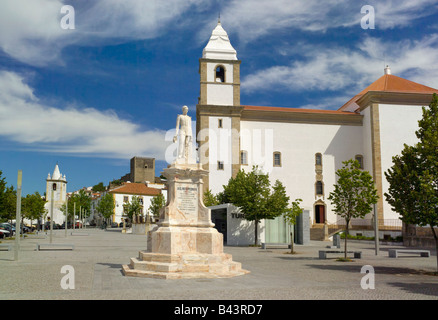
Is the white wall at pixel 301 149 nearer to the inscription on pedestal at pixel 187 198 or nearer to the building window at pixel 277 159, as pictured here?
the building window at pixel 277 159

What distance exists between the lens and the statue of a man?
1430cm

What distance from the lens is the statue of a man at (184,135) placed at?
46.9 ft

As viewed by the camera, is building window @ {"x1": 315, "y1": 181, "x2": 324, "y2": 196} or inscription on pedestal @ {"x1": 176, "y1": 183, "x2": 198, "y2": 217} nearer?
inscription on pedestal @ {"x1": 176, "y1": 183, "x2": 198, "y2": 217}

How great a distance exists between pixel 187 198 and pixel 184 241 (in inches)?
57.2

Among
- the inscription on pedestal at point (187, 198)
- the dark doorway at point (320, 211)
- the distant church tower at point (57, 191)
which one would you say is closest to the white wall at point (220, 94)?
the dark doorway at point (320, 211)

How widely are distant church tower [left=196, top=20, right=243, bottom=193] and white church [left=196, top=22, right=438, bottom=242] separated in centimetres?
12

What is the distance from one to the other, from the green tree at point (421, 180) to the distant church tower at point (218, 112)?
34.4m

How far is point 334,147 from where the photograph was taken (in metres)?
54.9

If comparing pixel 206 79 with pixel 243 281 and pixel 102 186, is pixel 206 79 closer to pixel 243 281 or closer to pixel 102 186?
pixel 243 281

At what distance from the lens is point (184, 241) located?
12.9 m

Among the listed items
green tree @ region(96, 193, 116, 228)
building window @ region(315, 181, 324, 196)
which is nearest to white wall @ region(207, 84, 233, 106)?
building window @ region(315, 181, 324, 196)

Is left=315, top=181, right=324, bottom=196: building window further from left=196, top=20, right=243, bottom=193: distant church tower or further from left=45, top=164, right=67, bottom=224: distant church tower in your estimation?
left=45, top=164, right=67, bottom=224: distant church tower

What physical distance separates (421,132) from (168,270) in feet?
33.2

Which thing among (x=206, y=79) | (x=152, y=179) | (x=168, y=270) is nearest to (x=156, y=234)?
(x=168, y=270)
